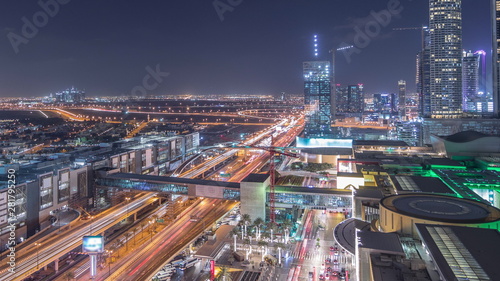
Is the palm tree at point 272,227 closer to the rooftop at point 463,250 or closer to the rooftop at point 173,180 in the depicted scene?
the rooftop at point 173,180

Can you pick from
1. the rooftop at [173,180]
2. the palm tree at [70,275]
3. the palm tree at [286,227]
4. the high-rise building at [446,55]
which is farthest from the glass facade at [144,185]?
the high-rise building at [446,55]

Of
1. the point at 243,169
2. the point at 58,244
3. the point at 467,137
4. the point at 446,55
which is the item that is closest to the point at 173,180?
the point at 58,244

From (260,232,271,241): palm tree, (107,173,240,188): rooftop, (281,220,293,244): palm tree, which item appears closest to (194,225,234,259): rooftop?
(260,232,271,241): palm tree

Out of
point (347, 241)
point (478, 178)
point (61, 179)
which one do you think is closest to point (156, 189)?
point (61, 179)

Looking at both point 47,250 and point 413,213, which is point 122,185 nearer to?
point 47,250

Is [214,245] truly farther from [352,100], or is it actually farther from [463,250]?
[352,100]

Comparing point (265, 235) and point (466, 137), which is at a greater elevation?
point (466, 137)
